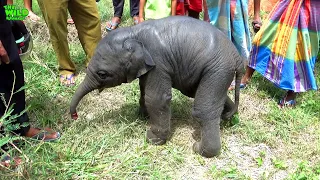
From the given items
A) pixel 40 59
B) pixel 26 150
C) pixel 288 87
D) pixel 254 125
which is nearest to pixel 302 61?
pixel 288 87

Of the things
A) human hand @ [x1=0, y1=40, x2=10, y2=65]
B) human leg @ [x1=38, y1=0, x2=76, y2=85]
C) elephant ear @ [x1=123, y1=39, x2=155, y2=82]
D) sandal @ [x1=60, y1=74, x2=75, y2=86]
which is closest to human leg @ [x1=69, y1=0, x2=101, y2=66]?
human leg @ [x1=38, y1=0, x2=76, y2=85]

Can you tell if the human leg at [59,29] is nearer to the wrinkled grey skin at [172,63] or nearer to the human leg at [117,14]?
the wrinkled grey skin at [172,63]

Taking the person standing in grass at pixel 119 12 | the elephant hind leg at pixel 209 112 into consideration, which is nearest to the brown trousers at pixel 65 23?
the person standing in grass at pixel 119 12

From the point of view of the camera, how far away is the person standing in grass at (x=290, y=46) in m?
3.56

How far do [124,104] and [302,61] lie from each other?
190cm

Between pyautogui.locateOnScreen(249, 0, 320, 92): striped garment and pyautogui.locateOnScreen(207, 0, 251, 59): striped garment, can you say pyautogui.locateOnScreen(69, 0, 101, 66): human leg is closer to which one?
pyautogui.locateOnScreen(207, 0, 251, 59): striped garment

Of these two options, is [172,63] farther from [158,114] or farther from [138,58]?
[158,114]

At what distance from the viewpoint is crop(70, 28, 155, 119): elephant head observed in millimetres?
2801

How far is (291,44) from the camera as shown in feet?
11.9

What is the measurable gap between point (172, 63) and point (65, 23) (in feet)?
5.56

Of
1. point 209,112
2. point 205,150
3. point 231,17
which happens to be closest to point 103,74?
point 209,112

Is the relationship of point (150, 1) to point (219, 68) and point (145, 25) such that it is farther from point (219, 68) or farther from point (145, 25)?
point (219, 68)

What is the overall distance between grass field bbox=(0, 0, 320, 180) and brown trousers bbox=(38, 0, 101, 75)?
276 millimetres

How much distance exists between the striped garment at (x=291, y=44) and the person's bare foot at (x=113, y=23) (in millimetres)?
2595
